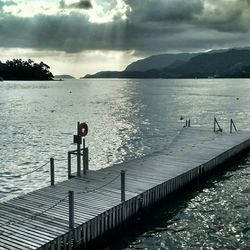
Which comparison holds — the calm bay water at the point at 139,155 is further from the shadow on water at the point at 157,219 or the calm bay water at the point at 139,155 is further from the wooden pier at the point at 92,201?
the wooden pier at the point at 92,201

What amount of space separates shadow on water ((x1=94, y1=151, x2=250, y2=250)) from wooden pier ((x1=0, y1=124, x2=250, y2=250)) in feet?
1.74

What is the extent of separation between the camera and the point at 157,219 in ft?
73.9

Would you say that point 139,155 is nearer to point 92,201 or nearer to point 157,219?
point 157,219

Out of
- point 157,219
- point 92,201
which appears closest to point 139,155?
point 157,219

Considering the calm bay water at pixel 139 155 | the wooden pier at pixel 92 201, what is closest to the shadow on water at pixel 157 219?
the calm bay water at pixel 139 155

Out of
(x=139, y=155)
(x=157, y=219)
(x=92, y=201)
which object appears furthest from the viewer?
(x=139, y=155)

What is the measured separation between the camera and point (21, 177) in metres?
31.7

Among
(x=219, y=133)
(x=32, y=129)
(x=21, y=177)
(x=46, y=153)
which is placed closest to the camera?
(x=21, y=177)

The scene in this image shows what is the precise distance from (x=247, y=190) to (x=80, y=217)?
48.8ft

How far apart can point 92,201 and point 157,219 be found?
4346mm

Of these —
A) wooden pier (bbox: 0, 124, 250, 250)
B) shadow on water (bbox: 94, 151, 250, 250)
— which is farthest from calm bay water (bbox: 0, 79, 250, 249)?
wooden pier (bbox: 0, 124, 250, 250)

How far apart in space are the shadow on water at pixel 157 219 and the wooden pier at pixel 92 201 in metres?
0.53

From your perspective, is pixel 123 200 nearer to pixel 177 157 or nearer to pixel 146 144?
pixel 177 157

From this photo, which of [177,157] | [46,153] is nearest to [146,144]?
[46,153]
